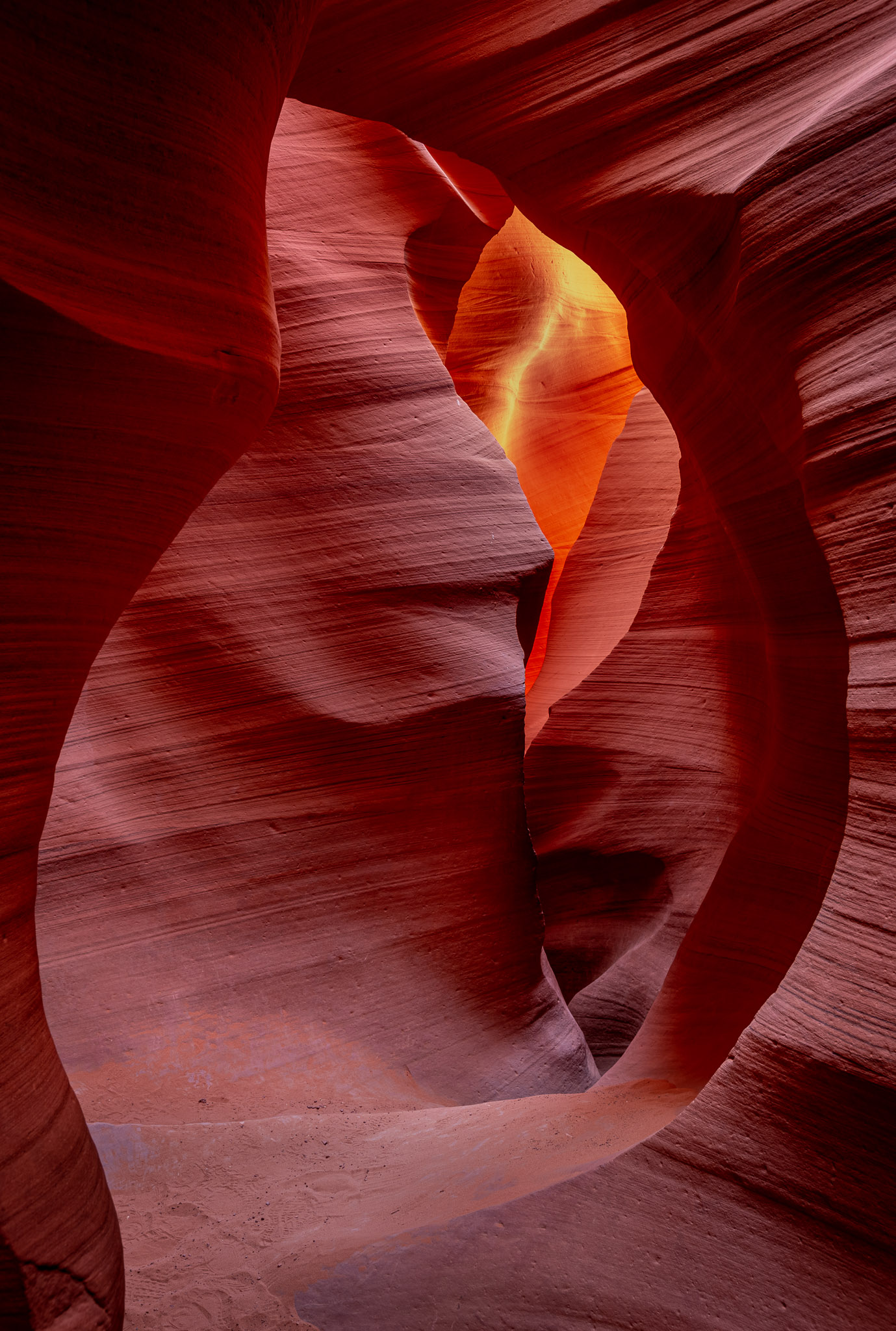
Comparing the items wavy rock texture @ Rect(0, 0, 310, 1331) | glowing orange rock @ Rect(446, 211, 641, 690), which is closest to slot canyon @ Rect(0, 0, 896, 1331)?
wavy rock texture @ Rect(0, 0, 310, 1331)

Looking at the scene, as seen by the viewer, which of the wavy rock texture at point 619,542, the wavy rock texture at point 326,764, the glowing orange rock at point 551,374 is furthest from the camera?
the glowing orange rock at point 551,374

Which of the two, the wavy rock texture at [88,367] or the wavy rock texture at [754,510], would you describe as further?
the wavy rock texture at [754,510]

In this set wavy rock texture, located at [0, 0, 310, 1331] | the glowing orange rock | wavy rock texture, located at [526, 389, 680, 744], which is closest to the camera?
wavy rock texture, located at [0, 0, 310, 1331]

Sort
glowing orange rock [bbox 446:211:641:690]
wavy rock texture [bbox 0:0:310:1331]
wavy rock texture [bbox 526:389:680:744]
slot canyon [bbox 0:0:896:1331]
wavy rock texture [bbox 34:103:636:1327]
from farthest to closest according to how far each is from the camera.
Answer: glowing orange rock [bbox 446:211:641:690] → wavy rock texture [bbox 526:389:680:744] → wavy rock texture [bbox 34:103:636:1327] → slot canyon [bbox 0:0:896:1331] → wavy rock texture [bbox 0:0:310:1331]

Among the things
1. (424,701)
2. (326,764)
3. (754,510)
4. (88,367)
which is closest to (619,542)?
(424,701)

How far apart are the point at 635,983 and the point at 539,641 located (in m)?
5.21

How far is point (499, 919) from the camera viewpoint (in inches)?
203

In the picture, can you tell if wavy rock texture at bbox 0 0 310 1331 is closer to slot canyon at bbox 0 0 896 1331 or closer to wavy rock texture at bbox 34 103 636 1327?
slot canyon at bbox 0 0 896 1331

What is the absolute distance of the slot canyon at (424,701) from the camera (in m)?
2.03

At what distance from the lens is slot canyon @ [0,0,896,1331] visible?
2027 millimetres

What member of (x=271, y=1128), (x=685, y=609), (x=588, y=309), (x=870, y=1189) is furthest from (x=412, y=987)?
(x=588, y=309)

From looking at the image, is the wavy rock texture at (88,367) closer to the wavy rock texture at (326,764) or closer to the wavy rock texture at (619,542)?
the wavy rock texture at (326,764)

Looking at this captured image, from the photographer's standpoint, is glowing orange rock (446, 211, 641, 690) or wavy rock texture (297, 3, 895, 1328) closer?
wavy rock texture (297, 3, 895, 1328)

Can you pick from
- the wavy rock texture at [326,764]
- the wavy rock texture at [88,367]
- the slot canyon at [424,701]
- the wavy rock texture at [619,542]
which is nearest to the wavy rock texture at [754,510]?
the slot canyon at [424,701]
